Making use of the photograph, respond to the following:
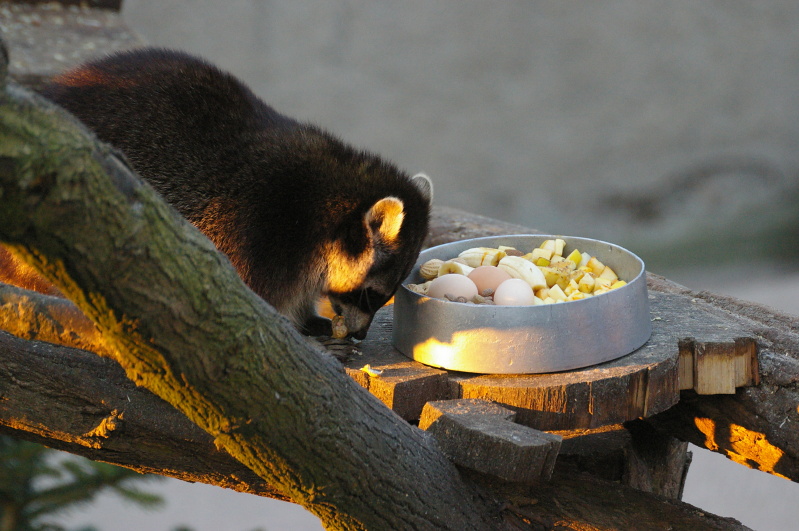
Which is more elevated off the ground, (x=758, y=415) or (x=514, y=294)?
(x=514, y=294)

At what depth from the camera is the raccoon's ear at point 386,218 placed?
266cm

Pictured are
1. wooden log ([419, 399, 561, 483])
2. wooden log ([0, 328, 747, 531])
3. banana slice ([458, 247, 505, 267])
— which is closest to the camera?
wooden log ([419, 399, 561, 483])

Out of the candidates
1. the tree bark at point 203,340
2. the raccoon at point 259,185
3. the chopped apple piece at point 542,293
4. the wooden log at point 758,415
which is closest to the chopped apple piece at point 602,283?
the chopped apple piece at point 542,293

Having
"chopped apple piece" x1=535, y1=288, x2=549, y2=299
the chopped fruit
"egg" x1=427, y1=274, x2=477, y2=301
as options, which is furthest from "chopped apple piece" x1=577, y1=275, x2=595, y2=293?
"egg" x1=427, y1=274, x2=477, y2=301

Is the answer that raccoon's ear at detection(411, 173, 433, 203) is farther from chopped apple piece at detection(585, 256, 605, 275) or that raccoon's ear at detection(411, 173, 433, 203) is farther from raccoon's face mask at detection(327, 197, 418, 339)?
chopped apple piece at detection(585, 256, 605, 275)

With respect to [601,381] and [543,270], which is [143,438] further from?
[543,270]

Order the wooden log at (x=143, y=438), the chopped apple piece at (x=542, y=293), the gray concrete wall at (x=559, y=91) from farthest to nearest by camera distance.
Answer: the gray concrete wall at (x=559, y=91), the chopped apple piece at (x=542, y=293), the wooden log at (x=143, y=438)

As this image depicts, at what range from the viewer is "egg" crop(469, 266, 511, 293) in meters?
2.54

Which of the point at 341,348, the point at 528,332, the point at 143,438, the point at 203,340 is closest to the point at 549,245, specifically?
the point at 528,332

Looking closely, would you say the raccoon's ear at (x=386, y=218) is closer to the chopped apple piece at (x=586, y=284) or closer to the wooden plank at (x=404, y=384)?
the wooden plank at (x=404, y=384)

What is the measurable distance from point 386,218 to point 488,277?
386 mm

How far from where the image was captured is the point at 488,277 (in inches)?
101

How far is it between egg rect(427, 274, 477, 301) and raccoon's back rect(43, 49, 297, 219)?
73cm

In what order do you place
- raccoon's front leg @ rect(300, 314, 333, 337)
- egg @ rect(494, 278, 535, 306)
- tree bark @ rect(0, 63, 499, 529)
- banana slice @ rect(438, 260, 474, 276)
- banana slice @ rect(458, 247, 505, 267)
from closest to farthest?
tree bark @ rect(0, 63, 499, 529) < egg @ rect(494, 278, 535, 306) < banana slice @ rect(438, 260, 474, 276) < banana slice @ rect(458, 247, 505, 267) < raccoon's front leg @ rect(300, 314, 333, 337)
